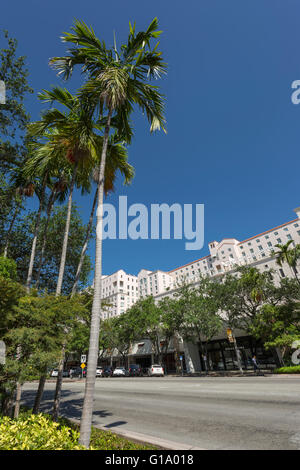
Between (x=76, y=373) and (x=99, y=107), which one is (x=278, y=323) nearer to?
(x=99, y=107)

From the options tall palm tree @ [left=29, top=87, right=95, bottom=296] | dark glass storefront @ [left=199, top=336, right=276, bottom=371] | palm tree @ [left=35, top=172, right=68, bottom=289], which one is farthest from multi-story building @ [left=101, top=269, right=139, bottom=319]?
tall palm tree @ [left=29, top=87, right=95, bottom=296]

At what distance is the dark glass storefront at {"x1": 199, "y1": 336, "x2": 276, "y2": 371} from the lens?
27500mm

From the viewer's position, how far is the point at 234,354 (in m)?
30.0

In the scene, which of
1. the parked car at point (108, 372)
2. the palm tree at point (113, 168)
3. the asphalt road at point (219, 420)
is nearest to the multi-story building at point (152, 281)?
the parked car at point (108, 372)

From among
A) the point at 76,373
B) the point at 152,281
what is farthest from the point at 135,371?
the point at 152,281

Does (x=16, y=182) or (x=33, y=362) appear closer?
(x=33, y=362)

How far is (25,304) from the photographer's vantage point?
6301 mm

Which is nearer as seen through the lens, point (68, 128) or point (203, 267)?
point (68, 128)

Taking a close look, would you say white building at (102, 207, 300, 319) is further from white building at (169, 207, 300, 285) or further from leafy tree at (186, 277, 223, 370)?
leafy tree at (186, 277, 223, 370)

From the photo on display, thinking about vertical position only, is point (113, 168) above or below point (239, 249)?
below

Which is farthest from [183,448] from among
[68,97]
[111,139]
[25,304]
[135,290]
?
[135,290]

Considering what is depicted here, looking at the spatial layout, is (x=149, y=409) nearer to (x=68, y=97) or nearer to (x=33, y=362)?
(x=33, y=362)
